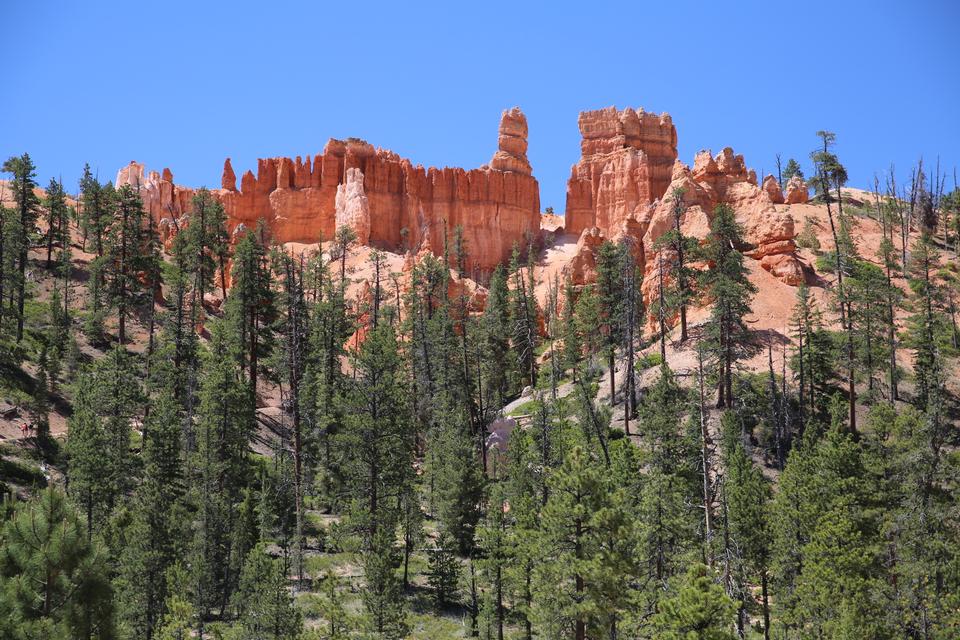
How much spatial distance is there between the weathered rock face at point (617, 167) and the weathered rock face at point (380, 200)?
6642 millimetres

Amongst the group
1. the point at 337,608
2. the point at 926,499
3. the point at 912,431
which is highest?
the point at 912,431

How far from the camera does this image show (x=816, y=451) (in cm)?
4472

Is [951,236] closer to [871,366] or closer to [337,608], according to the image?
[871,366]

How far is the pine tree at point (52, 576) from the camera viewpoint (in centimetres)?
2262

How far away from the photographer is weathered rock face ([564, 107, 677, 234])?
351 ft

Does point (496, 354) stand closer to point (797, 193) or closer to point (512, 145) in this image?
point (797, 193)

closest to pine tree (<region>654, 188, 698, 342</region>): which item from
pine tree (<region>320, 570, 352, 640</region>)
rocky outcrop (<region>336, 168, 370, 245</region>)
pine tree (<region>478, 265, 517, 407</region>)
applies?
pine tree (<region>478, 265, 517, 407</region>)

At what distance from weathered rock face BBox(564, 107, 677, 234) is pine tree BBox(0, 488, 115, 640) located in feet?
281

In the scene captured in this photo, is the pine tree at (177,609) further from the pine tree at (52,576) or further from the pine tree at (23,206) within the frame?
the pine tree at (23,206)

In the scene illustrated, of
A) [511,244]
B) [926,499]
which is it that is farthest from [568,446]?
[511,244]

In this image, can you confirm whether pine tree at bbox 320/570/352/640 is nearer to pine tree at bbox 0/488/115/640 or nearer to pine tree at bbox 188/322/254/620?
pine tree at bbox 188/322/254/620

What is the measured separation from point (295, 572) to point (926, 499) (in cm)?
2668

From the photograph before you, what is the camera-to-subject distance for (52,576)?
23531 mm

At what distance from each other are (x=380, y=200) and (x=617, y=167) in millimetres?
28543
